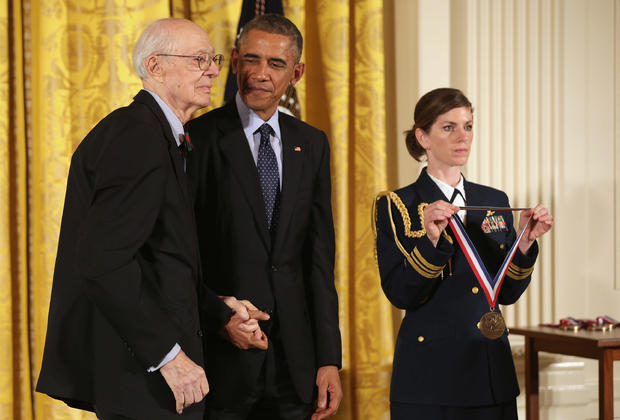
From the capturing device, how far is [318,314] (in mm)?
2223

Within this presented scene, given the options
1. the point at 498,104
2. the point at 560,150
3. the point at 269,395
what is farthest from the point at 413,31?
the point at 269,395

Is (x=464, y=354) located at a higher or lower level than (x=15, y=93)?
lower

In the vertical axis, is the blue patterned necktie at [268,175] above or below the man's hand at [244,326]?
above

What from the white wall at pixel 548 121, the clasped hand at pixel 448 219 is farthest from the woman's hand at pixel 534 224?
the white wall at pixel 548 121

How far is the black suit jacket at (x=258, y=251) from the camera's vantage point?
2.06m

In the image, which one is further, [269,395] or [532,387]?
[532,387]

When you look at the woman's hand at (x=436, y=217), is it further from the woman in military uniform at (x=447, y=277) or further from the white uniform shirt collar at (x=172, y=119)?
the white uniform shirt collar at (x=172, y=119)

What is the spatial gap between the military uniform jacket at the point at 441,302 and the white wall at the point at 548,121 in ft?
5.06

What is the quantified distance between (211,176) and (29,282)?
1653 millimetres

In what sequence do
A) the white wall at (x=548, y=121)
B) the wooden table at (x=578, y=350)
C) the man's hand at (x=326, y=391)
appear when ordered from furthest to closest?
the white wall at (x=548, y=121) < the wooden table at (x=578, y=350) < the man's hand at (x=326, y=391)

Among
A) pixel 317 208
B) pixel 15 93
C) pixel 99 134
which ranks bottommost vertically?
pixel 317 208

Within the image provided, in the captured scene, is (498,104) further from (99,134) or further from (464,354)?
(99,134)

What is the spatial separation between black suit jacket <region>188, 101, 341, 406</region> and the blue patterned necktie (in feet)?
0.12

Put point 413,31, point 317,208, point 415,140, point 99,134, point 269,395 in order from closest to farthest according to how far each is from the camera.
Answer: point 99,134 → point 269,395 → point 317,208 → point 415,140 → point 413,31
